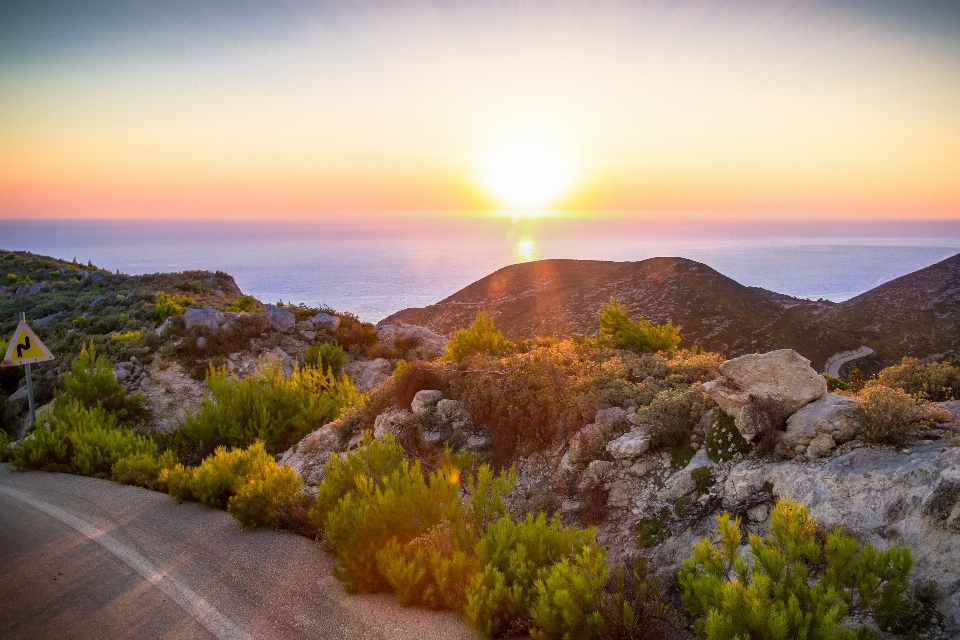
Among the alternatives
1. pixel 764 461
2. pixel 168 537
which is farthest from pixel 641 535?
pixel 168 537

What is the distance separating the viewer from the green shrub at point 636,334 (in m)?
9.43

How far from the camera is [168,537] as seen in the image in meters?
6.40

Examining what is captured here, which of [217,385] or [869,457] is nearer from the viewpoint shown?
[869,457]

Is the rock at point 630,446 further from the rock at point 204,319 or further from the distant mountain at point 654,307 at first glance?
the distant mountain at point 654,307

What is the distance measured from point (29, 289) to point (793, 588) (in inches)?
1468

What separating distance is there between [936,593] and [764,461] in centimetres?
166

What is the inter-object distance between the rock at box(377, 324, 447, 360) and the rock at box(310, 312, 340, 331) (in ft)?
4.76

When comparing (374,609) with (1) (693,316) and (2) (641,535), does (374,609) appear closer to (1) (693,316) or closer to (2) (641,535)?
(2) (641,535)

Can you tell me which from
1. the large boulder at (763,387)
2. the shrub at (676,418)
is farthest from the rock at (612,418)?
the large boulder at (763,387)

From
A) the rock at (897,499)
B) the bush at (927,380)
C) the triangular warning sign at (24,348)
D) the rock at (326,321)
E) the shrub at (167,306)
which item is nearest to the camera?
the rock at (897,499)

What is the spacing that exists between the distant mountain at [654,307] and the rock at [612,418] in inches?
857

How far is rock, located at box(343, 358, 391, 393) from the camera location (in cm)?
1653

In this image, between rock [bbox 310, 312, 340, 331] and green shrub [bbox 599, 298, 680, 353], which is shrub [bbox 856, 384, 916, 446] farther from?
rock [bbox 310, 312, 340, 331]

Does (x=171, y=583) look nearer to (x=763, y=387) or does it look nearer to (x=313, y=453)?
(x=313, y=453)
